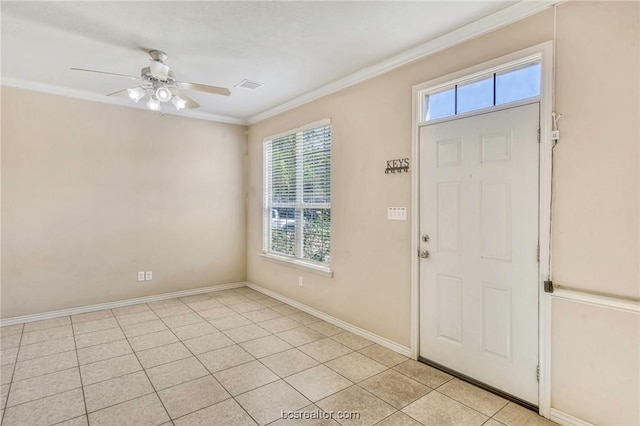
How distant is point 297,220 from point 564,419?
128 inches

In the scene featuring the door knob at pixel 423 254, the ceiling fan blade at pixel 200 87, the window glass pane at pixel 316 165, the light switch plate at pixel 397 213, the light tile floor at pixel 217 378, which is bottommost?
the light tile floor at pixel 217 378

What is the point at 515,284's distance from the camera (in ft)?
7.49

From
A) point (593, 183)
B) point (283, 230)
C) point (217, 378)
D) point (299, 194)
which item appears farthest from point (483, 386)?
point (283, 230)

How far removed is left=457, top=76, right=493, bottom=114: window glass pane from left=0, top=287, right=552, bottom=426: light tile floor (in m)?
2.14

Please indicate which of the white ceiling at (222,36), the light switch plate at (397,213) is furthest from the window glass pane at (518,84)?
the light switch plate at (397,213)

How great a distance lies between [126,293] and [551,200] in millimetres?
4870

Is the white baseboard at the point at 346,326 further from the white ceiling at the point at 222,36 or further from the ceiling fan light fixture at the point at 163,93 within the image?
the ceiling fan light fixture at the point at 163,93

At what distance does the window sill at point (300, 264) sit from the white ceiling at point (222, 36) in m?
2.16

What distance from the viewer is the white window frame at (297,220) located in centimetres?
398

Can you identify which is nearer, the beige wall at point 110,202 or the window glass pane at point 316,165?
the beige wall at point 110,202

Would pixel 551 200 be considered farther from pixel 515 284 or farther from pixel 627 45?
pixel 627 45

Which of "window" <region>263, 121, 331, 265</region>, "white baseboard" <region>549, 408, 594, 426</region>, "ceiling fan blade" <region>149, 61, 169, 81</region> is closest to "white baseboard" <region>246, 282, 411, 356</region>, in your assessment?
"window" <region>263, 121, 331, 265</region>

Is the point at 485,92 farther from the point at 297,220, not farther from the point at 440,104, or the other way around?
the point at 297,220

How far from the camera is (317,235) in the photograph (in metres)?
4.10
